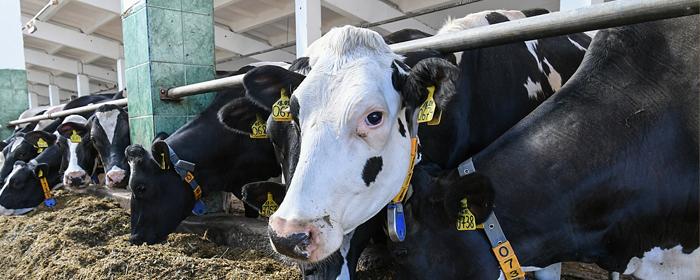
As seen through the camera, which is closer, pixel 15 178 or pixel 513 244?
pixel 513 244

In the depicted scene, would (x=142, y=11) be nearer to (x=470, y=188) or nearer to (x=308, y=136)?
(x=308, y=136)

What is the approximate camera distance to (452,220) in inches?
65.3

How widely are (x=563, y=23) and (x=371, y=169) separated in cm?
85

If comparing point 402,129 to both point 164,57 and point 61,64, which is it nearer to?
point 164,57

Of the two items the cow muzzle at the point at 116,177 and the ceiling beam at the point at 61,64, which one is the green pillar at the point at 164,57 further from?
the ceiling beam at the point at 61,64

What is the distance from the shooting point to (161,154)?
3.30 metres

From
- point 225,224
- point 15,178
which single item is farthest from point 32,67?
point 225,224

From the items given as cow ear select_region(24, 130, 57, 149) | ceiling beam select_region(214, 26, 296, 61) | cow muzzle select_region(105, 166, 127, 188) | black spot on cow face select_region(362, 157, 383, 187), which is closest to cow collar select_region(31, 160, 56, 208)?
cow ear select_region(24, 130, 57, 149)

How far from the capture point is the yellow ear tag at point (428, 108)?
1548 mm

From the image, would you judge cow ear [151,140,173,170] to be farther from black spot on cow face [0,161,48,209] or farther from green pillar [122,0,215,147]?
black spot on cow face [0,161,48,209]

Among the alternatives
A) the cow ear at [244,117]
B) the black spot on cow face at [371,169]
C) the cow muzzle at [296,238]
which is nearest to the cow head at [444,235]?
the black spot on cow face at [371,169]

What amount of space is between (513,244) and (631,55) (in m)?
0.82

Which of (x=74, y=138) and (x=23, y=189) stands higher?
(x=74, y=138)

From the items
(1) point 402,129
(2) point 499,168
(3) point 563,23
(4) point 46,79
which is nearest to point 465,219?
(2) point 499,168
